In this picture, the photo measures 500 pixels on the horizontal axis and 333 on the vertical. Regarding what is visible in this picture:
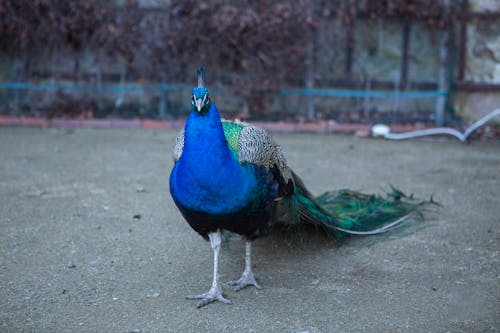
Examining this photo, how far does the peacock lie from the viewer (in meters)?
2.81

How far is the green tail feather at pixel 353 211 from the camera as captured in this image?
357 cm

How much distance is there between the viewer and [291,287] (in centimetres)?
330

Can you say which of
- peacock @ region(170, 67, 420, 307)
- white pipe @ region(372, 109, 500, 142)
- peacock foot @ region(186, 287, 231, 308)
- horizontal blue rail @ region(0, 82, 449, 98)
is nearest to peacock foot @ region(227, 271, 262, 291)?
Answer: peacock @ region(170, 67, 420, 307)

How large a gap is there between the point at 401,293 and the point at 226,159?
1.16m

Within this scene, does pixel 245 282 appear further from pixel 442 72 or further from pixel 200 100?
pixel 442 72

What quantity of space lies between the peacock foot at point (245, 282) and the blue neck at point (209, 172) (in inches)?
21.5

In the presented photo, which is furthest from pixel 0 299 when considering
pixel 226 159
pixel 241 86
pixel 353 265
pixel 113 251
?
pixel 241 86

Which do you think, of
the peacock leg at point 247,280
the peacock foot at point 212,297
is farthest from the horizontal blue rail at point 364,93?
the peacock foot at point 212,297

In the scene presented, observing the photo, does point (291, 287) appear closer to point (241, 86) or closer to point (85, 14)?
point (241, 86)

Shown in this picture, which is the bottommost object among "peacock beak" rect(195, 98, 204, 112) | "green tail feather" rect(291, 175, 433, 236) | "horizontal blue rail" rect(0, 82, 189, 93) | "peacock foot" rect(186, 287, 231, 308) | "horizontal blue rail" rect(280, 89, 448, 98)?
"peacock foot" rect(186, 287, 231, 308)

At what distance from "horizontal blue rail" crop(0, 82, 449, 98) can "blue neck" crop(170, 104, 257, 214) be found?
4937 mm

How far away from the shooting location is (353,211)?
12.9ft

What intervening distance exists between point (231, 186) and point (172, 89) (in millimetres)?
5231

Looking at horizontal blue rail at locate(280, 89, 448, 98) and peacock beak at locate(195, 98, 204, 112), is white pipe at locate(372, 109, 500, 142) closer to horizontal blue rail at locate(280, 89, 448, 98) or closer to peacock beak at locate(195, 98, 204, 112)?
horizontal blue rail at locate(280, 89, 448, 98)
